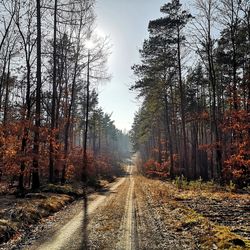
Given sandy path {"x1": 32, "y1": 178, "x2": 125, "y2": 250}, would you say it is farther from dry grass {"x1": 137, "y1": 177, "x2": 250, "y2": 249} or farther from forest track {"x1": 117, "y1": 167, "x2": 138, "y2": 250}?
dry grass {"x1": 137, "y1": 177, "x2": 250, "y2": 249}

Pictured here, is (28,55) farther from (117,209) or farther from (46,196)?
(117,209)

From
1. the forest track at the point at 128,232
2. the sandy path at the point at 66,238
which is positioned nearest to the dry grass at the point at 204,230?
the forest track at the point at 128,232

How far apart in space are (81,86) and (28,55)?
617 inches

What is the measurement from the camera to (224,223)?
10047 millimetres

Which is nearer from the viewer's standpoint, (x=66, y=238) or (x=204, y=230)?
(x=204, y=230)

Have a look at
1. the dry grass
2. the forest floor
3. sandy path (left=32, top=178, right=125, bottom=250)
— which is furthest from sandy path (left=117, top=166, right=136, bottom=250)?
the dry grass

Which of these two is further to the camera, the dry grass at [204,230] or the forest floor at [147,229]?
the forest floor at [147,229]

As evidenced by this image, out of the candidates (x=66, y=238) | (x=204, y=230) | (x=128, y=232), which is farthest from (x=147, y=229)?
(x=66, y=238)

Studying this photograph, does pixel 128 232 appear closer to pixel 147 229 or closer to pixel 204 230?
pixel 147 229

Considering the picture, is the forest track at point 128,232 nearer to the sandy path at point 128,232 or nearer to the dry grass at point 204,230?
the sandy path at point 128,232

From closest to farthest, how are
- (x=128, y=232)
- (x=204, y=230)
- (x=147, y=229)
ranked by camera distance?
(x=204, y=230), (x=128, y=232), (x=147, y=229)

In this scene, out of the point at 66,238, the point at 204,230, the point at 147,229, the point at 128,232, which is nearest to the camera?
the point at 204,230

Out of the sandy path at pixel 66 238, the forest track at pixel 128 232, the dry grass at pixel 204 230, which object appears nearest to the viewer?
the dry grass at pixel 204 230

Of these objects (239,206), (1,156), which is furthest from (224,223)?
(1,156)
